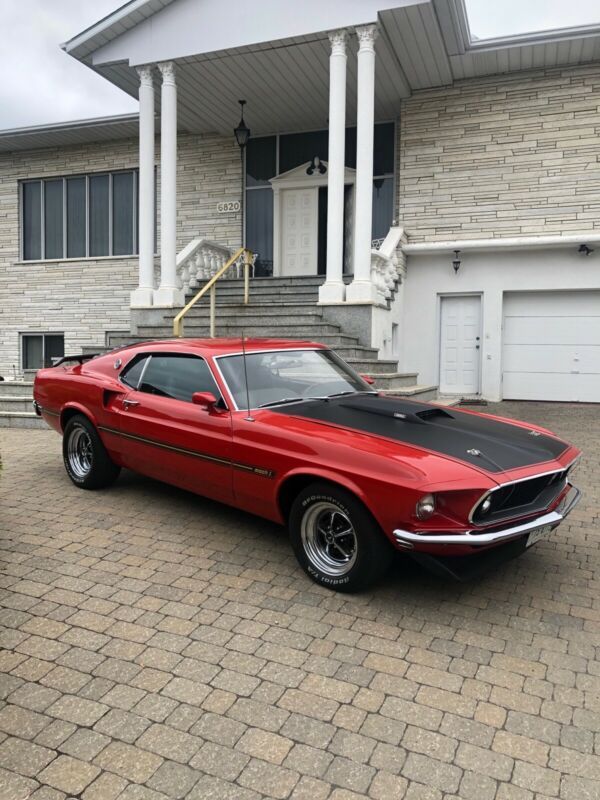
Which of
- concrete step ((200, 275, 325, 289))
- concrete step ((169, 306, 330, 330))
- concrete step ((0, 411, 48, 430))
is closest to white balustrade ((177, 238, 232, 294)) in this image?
concrete step ((200, 275, 325, 289))

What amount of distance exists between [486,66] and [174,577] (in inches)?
481

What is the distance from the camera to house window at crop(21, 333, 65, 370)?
1653cm

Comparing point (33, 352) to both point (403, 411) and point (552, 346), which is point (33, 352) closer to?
point (552, 346)

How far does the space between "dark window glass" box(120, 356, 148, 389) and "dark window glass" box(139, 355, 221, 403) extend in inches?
3.9

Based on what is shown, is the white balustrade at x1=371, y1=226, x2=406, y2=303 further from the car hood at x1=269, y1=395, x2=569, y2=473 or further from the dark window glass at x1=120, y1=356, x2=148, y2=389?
the car hood at x1=269, y1=395, x2=569, y2=473

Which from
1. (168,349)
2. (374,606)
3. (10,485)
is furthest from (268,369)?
(10,485)

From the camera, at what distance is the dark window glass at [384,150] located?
1418cm

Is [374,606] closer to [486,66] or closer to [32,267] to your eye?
[486,66]

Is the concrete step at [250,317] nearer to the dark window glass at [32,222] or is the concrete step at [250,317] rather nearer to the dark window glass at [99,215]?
the dark window glass at [99,215]

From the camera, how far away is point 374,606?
3.51m

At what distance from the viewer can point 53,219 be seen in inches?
667

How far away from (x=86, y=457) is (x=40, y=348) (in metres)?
12.2

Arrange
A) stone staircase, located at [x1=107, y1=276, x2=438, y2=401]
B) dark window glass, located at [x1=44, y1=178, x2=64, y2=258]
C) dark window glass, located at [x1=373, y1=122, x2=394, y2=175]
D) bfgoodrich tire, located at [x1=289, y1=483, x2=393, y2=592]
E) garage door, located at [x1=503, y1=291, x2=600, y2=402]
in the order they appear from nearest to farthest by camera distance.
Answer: bfgoodrich tire, located at [x1=289, y1=483, x2=393, y2=592] → stone staircase, located at [x1=107, y1=276, x2=438, y2=401] → garage door, located at [x1=503, y1=291, x2=600, y2=402] → dark window glass, located at [x1=373, y1=122, x2=394, y2=175] → dark window glass, located at [x1=44, y1=178, x2=64, y2=258]

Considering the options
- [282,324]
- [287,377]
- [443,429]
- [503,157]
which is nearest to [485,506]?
[443,429]
